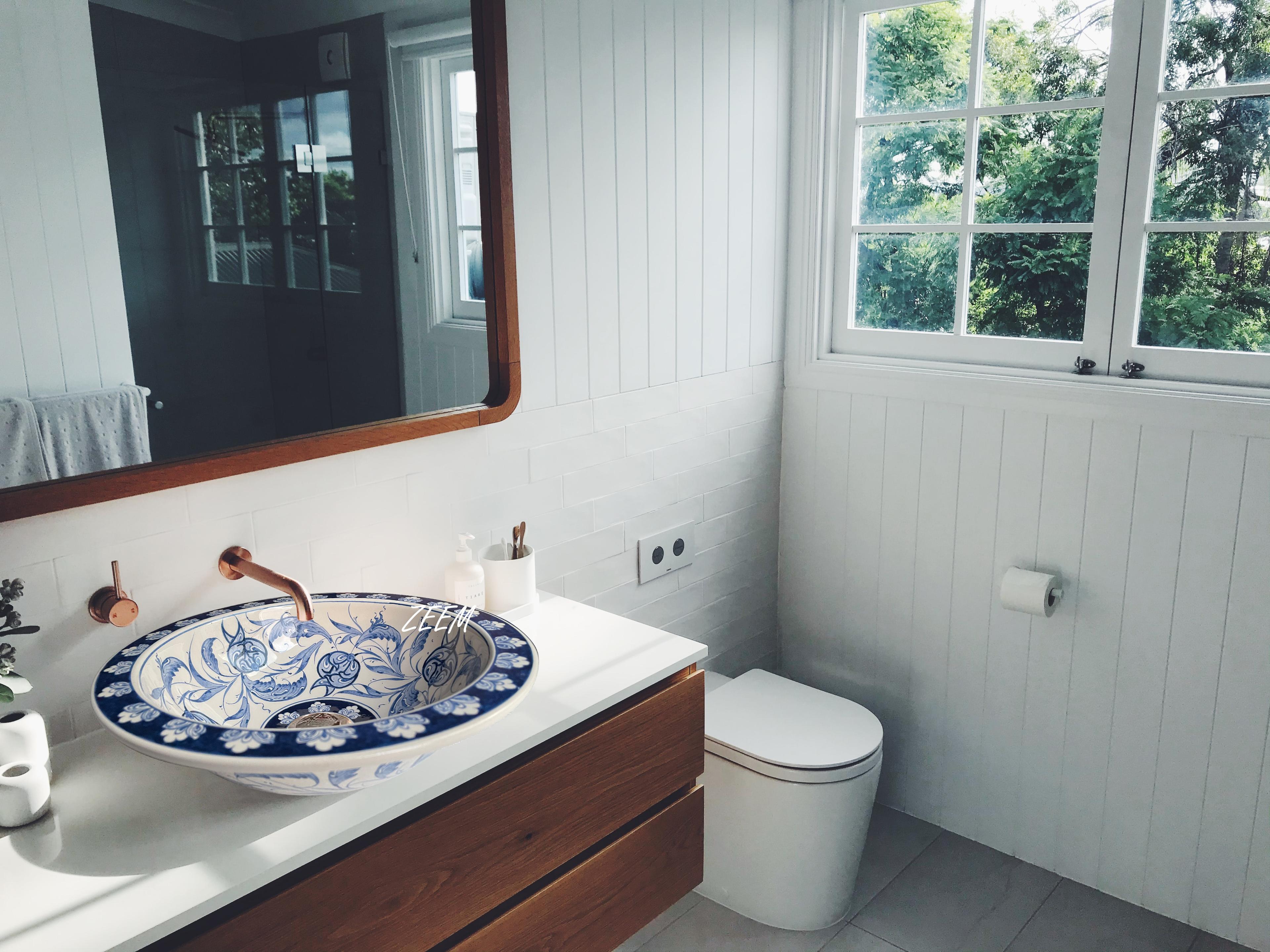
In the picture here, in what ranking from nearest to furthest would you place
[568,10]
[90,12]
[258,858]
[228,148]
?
[258,858], [90,12], [228,148], [568,10]

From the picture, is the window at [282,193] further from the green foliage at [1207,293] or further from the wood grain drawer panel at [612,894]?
the green foliage at [1207,293]

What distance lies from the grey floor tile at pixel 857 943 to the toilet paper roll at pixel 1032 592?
75 centimetres

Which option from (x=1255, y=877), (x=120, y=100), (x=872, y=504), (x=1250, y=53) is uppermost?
(x=1250, y=53)

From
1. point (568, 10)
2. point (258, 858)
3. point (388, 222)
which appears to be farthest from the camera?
point (568, 10)

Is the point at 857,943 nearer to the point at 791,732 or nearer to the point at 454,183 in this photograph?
the point at 791,732

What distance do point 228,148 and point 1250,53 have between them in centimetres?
178

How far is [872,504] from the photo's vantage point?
Result: 2.41 meters

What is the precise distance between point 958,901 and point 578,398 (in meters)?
1.38

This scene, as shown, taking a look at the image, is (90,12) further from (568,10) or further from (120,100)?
(568,10)

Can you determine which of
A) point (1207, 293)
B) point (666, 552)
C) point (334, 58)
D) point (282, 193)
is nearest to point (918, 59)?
point (1207, 293)

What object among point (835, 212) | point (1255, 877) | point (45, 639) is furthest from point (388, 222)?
point (1255, 877)

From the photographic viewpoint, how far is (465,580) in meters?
1.63

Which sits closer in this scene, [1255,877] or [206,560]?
[206,560]

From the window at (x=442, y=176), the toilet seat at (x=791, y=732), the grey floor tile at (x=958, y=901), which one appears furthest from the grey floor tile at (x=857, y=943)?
the window at (x=442, y=176)
